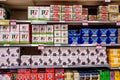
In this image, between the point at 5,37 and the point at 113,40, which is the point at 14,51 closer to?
the point at 5,37

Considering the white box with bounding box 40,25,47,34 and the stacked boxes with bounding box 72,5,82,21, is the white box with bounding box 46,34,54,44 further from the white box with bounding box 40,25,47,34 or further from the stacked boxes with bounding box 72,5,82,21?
the stacked boxes with bounding box 72,5,82,21

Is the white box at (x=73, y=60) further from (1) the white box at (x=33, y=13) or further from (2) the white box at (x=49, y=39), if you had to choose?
(1) the white box at (x=33, y=13)

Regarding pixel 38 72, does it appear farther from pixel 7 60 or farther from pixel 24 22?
pixel 24 22

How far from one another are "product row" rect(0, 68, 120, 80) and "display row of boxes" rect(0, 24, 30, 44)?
571 mm

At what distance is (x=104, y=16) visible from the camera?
4.14 m

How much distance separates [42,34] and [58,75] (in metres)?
0.83

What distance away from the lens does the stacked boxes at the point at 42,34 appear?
4043 mm

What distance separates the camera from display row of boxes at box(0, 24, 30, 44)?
13.2ft

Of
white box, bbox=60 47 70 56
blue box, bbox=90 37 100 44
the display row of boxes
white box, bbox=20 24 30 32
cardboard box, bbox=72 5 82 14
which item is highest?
cardboard box, bbox=72 5 82 14

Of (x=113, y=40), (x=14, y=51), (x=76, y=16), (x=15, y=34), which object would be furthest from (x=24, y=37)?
(x=113, y=40)

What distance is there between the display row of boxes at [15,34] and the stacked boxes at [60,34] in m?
0.53

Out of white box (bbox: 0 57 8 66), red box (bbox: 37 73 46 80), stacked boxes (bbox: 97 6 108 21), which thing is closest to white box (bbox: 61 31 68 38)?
stacked boxes (bbox: 97 6 108 21)

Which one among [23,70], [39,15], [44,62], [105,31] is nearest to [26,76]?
[23,70]

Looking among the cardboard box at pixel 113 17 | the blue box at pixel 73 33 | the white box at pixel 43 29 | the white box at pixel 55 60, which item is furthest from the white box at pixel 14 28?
the cardboard box at pixel 113 17
